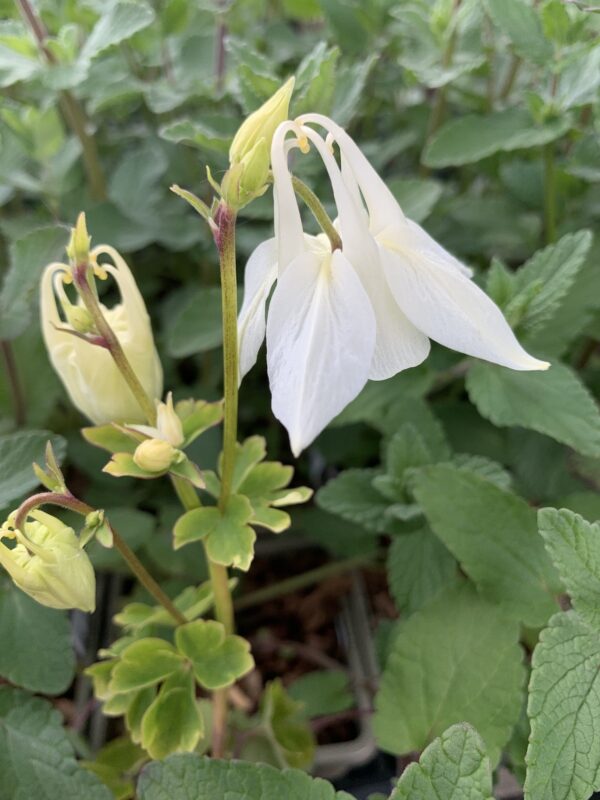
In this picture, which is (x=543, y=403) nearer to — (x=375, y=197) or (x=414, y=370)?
(x=414, y=370)

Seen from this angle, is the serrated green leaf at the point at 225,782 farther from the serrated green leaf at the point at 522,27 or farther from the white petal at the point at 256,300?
the serrated green leaf at the point at 522,27

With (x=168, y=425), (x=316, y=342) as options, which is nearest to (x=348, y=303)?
(x=316, y=342)

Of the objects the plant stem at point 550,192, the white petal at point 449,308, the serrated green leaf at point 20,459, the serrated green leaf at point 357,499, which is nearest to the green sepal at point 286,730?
the serrated green leaf at point 357,499

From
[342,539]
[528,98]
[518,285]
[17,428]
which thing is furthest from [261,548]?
[528,98]

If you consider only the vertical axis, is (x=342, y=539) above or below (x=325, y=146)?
below

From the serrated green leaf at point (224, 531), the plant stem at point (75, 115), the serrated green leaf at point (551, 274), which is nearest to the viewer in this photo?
the serrated green leaf at point (224, 531)

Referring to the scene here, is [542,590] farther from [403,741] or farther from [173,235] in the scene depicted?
[173,235]
